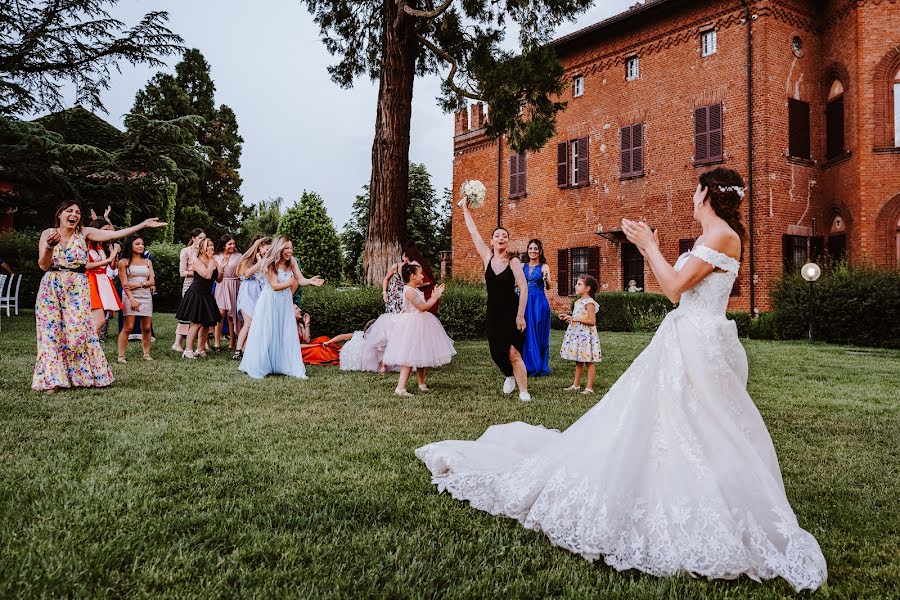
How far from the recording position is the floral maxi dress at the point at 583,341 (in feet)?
26.1

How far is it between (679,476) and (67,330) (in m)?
7.05

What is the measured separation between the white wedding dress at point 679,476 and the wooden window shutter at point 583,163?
2099 centimetres

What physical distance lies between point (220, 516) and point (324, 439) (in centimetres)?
175

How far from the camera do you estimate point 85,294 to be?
24.1 ft

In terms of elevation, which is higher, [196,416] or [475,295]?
[475,295]

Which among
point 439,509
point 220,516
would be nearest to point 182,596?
point 220,516

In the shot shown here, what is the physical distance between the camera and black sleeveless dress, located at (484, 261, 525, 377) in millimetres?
7316

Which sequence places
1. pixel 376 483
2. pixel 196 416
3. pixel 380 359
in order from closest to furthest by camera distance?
pixel 376 483 → pixel 196 416 → pixel 380 359

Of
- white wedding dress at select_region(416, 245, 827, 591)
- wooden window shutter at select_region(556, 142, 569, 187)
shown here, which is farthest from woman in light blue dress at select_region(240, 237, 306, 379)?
wooden window shutter at select_region(556, 142, 569, 187)

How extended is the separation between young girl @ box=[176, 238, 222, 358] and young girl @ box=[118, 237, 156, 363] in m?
0.62

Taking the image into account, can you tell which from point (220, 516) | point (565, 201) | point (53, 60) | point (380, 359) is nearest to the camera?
point (220, 516)

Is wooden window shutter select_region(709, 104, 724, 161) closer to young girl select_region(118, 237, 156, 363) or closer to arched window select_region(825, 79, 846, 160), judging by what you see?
arched window select_region(825, 79, 846, 160)

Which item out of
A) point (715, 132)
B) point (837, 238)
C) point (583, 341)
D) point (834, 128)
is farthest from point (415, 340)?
point (834, 128)

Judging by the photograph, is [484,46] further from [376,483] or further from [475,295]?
[376,483]
